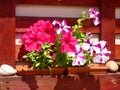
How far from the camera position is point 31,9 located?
6.20 feet

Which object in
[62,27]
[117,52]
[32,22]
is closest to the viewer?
[62,27]

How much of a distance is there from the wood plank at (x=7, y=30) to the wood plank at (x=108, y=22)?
0.50 meters

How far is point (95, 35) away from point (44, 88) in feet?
1.48

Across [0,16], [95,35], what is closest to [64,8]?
[95,35]

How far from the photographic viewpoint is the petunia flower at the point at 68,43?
1657 mm

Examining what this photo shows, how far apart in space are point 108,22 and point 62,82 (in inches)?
17.8

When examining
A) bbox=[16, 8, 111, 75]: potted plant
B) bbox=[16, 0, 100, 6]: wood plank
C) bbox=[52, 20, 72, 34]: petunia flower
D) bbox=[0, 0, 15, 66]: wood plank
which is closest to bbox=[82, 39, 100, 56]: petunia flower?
bbox=[16, 8, 111, 75]: potted plant

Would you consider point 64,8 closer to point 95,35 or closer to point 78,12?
point 78,12

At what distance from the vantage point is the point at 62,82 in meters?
1.77

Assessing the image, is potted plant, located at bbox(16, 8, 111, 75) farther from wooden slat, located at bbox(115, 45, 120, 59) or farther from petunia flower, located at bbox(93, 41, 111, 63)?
wooden slat, located at bbox(115, 45, 120, 59)

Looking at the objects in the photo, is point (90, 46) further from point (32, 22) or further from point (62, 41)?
point (32, 22)

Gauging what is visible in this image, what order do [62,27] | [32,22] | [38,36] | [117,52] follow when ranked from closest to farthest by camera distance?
1. [38,36]
2. [62,27]
3. [32,22]
4. [117,52]

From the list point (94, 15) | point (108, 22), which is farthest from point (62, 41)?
point (108, 22)

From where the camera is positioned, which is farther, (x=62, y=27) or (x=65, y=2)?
(x=65, y=2)
